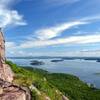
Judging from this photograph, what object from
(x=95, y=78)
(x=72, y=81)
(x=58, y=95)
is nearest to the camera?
(x=58, y=95)

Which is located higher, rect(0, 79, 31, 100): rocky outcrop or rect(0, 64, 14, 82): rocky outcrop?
rect(0, 64, 14, 82): rocky outcrop

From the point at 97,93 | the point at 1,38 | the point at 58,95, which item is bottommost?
the point at 97,93

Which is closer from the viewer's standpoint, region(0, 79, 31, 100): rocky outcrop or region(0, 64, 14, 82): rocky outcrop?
region(0, 79, 31, 100): rocky outcrop

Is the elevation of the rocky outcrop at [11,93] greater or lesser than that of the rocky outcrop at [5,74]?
lesser

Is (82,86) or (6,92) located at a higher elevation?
(6,92)

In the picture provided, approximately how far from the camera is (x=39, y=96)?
2309cm

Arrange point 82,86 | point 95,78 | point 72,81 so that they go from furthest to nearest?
point 95,78 < point 72,81 < point 82,86

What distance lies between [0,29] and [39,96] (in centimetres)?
733

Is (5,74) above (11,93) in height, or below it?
above

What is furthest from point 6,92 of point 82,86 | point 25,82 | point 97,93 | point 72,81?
point 72,81

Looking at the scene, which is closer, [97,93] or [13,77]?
[13,77]

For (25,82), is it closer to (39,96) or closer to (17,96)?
(39,96)

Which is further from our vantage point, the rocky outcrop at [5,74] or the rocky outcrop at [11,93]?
the rocky outcrop at [5,74]

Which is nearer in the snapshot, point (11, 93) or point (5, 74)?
point (11, 93)
